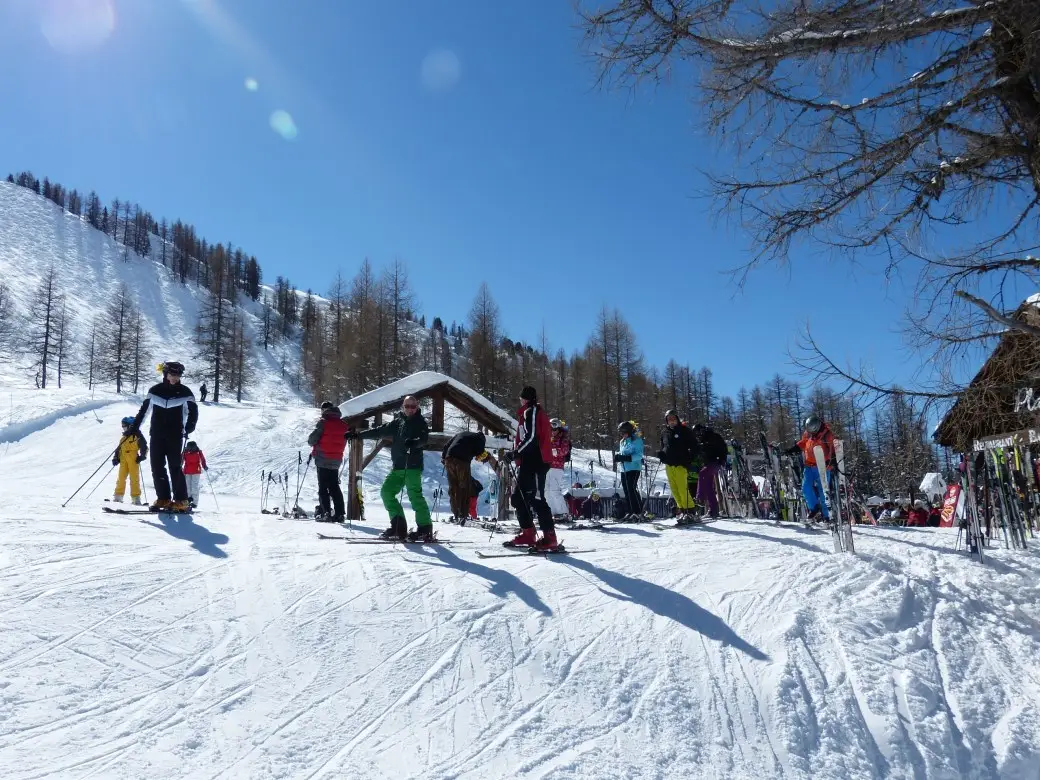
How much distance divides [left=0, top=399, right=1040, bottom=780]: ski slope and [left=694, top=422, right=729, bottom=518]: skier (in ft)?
11.4

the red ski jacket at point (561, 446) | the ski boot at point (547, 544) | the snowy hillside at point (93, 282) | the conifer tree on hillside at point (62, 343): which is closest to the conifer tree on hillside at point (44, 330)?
the conifer tree on hillside at point (62, 343)

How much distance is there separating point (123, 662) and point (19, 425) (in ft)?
101

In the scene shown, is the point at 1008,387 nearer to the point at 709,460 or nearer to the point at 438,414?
the point at 709,460

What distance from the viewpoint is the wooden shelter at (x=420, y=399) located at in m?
14.5

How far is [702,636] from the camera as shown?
525cm

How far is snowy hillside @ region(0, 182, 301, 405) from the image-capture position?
73.2 m

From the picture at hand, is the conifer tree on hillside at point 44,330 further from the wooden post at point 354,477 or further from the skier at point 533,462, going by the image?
the skier at point 533,462

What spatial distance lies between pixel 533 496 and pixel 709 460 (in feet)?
14.8

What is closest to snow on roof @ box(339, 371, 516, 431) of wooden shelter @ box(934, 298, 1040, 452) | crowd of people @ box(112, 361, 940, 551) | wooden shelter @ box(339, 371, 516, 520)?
wooden shelter @ box(339, 371, 516, 520)

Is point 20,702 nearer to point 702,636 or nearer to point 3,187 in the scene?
point 702,636

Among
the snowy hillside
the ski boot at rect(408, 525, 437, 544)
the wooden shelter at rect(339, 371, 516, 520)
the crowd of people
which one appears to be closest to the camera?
the crowd of people

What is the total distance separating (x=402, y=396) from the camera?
15.7 meters

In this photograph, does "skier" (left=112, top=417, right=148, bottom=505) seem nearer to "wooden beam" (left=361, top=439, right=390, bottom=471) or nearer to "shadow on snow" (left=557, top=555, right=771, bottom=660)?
"wooden beam" (left=361, top=439, right=390, bottom=471)

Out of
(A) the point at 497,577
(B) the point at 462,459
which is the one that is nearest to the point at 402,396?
(B) the point at 462,459
